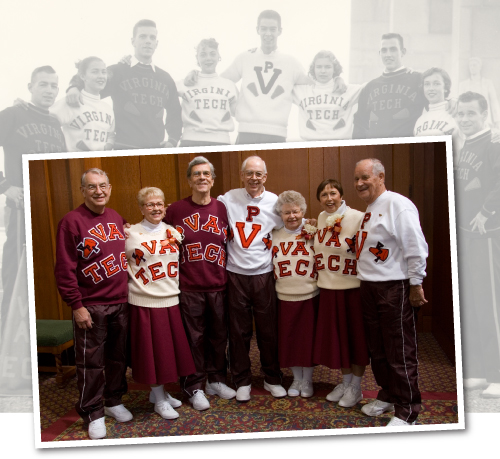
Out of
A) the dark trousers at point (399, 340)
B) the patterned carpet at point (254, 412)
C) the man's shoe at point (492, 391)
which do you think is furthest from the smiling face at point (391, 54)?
the man's shoe at point (492, 391)

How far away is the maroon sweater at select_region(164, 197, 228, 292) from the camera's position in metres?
2.38

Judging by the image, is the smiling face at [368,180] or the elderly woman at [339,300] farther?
the elderly woman at [339,300]

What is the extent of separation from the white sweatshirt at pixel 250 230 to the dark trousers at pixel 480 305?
1.06 meters

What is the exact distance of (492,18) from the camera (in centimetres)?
204

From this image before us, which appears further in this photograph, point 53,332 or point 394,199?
point 53,332

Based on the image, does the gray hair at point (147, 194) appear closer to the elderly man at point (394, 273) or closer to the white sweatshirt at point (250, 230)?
the white sweatshirt at point (250, 230)

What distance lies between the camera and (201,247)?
238cm

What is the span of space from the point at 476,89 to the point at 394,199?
705 mm

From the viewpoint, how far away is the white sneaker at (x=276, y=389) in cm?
249

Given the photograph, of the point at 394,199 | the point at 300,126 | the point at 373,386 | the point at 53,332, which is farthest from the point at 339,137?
the point at 53,332

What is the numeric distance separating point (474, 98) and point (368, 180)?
2.21ft

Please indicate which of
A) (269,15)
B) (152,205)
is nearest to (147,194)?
(152,205)

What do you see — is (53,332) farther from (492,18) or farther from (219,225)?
(492,18)

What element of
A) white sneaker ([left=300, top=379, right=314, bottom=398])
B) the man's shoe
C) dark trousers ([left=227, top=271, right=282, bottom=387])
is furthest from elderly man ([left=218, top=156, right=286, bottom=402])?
the man's shoe
